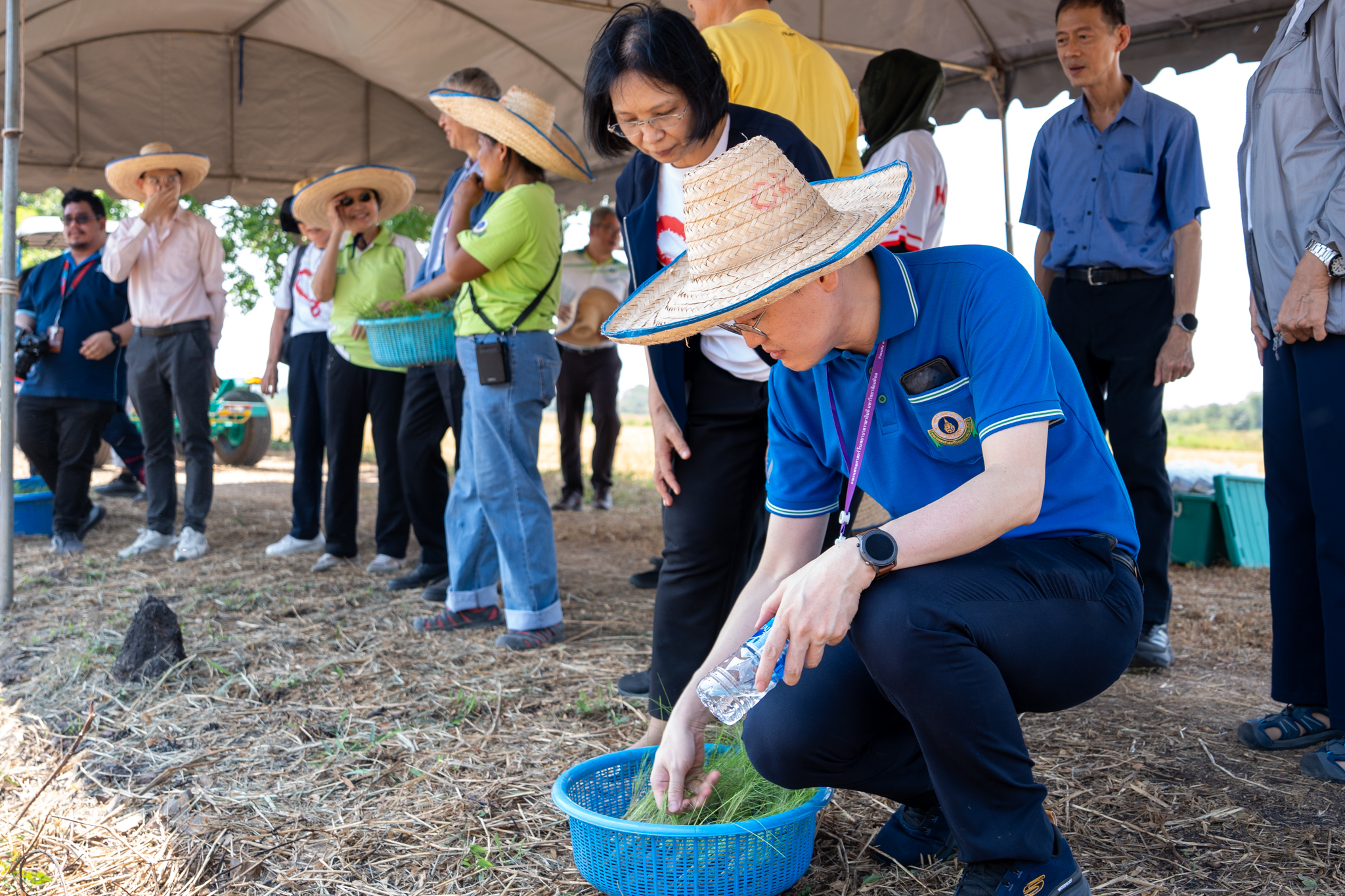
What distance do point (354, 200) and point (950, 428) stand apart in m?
4.09

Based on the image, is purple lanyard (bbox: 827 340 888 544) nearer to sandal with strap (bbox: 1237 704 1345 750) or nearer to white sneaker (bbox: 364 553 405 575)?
sandal with strap (bbox: 1237 704 1345 750)

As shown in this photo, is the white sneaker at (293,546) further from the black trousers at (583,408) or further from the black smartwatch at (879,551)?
the black smartwatch at (879,551)

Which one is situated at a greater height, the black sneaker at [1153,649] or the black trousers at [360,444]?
the black trousers at [360,444]

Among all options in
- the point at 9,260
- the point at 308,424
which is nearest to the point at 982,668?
the point at 9,260

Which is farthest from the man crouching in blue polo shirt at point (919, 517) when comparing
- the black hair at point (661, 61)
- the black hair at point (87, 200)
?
the black hair at point (87, 200)

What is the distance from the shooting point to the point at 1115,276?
120 inches

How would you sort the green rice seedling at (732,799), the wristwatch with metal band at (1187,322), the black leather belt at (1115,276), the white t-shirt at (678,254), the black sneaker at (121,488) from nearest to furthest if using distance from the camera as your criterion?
the green rice seedling at (732,799), the white t-shirt at (678,254), the wristwatch with metal band at (1187,322), the black leather belt at (1115,276), the black sneaker at (121,488)

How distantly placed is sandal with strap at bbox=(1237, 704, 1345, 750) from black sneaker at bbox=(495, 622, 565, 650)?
6.91 ft

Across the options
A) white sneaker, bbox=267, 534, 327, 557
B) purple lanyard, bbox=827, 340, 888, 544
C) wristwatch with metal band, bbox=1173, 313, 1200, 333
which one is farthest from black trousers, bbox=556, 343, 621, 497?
purple lanyard, bbox=827, 340, 888, 544

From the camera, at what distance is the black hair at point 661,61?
6.64 feet

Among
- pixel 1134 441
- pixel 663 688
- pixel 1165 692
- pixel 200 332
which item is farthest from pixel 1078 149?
pixel 200 332

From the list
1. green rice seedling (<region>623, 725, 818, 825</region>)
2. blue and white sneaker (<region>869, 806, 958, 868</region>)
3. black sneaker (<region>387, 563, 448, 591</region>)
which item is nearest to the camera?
green rice seedling (<region>623, 725, 818, 825</region>)

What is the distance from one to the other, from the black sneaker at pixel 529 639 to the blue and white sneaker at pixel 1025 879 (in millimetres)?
2220

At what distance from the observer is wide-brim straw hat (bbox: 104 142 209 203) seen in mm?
5074
